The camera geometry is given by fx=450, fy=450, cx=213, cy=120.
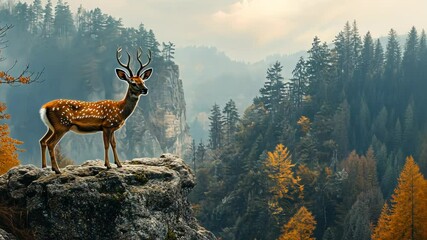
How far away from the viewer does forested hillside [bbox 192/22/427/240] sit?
2717 inches

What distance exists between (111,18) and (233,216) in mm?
106393

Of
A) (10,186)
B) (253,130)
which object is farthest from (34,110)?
(10,186)

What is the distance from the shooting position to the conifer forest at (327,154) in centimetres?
6606

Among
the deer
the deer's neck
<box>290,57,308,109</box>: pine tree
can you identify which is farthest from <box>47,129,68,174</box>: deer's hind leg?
<box>290,57,308,109</box>: pine tree

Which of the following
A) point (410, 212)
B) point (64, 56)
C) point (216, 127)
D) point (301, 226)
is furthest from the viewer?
point (64, 56)

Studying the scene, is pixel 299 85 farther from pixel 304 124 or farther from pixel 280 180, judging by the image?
pixel 280 180

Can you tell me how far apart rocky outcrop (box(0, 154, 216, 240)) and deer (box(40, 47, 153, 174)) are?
2.14 feet

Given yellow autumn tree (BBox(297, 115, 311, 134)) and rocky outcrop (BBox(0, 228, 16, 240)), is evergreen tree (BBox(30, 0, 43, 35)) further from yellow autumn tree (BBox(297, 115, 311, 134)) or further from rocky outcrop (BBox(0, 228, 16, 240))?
rocky outcrop (BBox(0, 228, 16, 240))

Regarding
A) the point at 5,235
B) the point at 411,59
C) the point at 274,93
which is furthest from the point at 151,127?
the point at 5,235

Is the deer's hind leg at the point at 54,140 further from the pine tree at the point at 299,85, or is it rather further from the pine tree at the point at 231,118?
the pine tree at the point at 231,118

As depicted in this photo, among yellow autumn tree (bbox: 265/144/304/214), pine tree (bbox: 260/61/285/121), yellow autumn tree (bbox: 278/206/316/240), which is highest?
pine tree (bbox: 260/61/285/121)

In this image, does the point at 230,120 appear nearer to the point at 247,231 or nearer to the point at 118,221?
the point at 247,231

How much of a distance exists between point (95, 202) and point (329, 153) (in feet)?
280

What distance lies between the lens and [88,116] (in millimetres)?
13648
